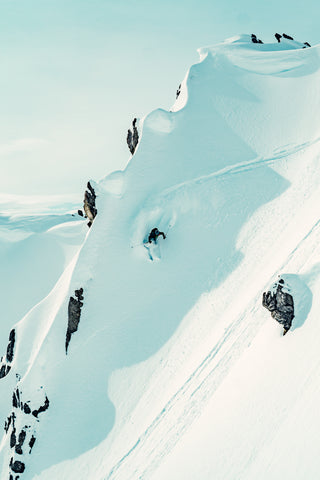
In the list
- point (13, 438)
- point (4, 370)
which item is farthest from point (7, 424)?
point (4, 370)

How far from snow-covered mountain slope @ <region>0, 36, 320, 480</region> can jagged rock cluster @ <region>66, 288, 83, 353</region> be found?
0.09m

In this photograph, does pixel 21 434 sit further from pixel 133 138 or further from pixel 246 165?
pixel 246 165

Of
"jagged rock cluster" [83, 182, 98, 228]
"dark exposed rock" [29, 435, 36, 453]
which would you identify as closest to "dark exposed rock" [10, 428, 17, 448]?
"dark exposed rock" [29, 435, 36, 453]

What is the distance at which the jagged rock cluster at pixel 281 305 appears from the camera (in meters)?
14.8

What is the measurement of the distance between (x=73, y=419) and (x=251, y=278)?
12.6m

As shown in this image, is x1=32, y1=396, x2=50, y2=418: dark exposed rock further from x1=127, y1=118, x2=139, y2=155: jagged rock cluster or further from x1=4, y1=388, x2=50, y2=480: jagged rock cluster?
x1=127, y1=118, x2=139, y2=155: jagged rock cluster

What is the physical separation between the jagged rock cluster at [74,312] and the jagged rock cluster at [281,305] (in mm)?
11996

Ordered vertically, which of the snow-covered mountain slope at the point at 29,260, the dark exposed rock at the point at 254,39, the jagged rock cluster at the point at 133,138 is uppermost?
the dark exposed rock at the point at 254,39

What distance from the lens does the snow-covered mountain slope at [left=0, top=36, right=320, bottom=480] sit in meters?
13.7

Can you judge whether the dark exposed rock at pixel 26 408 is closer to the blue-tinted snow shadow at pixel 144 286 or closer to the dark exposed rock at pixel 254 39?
the blue-tinted snow shadow at pixel 144 286

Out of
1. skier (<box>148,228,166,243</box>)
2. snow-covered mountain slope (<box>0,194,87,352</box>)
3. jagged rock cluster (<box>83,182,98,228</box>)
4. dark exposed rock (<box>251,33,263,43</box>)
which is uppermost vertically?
dark exposed rock (<box>251,33,263,43</box>)

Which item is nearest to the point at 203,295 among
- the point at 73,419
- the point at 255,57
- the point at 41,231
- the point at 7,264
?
the point at 73,419

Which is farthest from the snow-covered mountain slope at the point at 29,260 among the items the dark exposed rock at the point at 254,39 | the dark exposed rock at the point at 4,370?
the dark exposed rock at the point at 254,39

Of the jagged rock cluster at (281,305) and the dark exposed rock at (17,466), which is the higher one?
the jagged rock cluster at (281,305)
